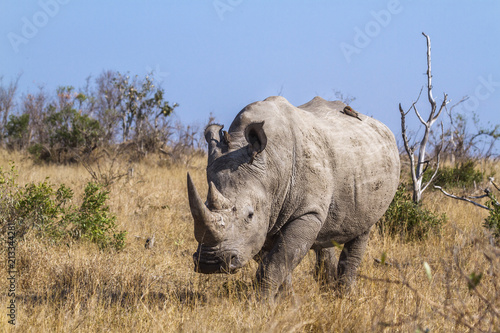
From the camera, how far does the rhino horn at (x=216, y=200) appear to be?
3.92 metres

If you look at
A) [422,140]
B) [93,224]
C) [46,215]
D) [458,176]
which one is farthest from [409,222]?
[46,215]

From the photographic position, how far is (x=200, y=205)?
148 inches

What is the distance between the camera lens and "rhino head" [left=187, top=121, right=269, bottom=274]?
390cm

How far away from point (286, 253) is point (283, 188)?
20.4 inches

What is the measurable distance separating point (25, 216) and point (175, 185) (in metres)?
4.89

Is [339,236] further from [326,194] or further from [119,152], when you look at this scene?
[119,152]

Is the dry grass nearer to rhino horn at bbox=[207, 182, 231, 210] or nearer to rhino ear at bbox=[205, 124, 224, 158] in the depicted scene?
rhino horn at bbox=[207, 182, 231, 210]

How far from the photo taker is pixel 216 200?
396cm

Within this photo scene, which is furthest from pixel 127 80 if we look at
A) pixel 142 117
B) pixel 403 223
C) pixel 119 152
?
pixel 403 223

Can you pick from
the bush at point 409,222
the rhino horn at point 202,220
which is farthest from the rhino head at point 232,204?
the bush at point 409,222

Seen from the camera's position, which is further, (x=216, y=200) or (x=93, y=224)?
(x=93, y=224)

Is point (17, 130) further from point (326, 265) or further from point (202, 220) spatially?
point (202, 220)

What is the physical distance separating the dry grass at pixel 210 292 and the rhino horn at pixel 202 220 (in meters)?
0.55

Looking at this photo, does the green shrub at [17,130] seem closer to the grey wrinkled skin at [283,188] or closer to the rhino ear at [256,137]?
the grey wrinkled skin at [283,188]
